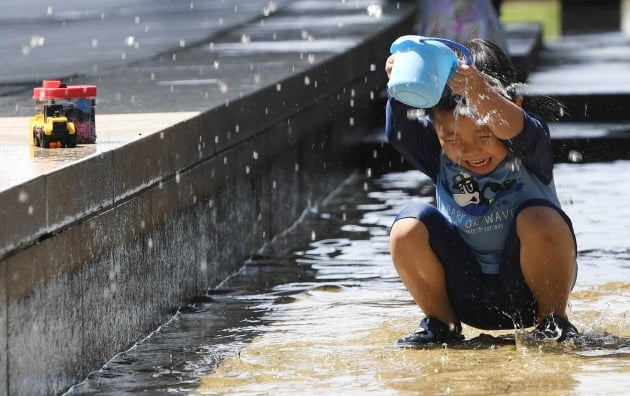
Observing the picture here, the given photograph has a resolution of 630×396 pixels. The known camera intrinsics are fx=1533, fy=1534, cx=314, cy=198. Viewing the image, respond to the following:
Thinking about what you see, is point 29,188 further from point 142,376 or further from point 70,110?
point 70,110

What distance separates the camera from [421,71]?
412 centimetres

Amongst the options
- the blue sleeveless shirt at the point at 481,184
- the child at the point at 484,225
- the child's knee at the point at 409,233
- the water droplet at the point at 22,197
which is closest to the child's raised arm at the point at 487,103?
the child at the point at 484,225

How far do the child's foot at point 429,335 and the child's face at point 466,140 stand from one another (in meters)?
0.51

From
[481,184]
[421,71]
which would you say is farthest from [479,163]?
[421,71]

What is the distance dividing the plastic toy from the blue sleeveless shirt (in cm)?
99

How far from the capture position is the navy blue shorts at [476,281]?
179 inches

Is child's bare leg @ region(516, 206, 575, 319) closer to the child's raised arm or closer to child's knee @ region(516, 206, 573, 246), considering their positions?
child's knee @ region(516, 206, 573, 246)

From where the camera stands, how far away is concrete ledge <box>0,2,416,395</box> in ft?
12.8

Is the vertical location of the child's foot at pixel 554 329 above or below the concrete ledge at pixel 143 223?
below

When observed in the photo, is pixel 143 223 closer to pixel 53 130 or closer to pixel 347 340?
pixel 53 130

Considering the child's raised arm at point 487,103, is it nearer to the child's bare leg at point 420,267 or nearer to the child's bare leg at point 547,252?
the child's bare leg at point 547,252

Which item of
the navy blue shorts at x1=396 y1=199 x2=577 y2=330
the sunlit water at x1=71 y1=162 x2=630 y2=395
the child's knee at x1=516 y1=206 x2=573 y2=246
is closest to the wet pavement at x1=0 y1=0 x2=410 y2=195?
the sunlit water at x1=71 y1=162 x2=630 y2=395

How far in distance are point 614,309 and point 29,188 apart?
2219 mm

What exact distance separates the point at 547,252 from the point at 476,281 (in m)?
0.27
